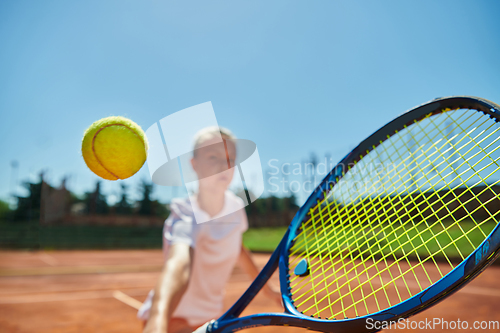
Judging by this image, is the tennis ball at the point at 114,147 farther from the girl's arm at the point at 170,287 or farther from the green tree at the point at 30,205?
the green tree at the point at 30,205

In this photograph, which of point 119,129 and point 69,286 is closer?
point 119,129

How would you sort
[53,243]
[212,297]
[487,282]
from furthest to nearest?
[53,243], [487,282], [212,297]

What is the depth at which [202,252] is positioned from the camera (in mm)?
1463

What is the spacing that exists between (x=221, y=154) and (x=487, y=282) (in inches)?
309

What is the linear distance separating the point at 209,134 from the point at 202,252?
0.51 meters

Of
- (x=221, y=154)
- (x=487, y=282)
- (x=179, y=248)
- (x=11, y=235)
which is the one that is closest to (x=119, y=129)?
(x=221, y=154)

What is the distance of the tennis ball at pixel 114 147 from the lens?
1.53m

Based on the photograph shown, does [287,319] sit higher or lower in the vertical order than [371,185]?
lower

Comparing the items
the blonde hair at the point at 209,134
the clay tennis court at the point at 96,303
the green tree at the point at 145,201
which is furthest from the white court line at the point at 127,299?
the green tree at the point at 145,201

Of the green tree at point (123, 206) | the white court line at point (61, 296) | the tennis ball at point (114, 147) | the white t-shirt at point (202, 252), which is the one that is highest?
the tennis ball at point (114, 147)

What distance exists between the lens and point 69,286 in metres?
6.59

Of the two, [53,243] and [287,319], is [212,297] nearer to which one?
[287,319]

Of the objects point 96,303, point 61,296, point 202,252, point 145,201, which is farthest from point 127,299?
point 145,201

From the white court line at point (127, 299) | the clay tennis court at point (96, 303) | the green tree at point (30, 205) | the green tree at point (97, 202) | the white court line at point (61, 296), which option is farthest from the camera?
the green tree at point (97, 202)
